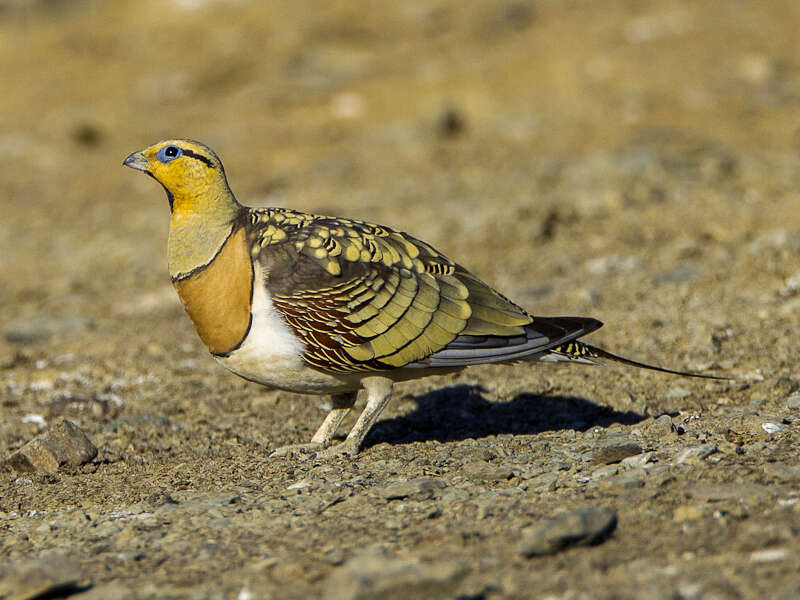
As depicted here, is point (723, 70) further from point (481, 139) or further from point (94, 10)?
point (94, 10)

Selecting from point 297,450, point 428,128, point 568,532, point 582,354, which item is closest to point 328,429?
point 297,450

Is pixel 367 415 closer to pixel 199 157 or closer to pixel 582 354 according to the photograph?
pixel 582 354

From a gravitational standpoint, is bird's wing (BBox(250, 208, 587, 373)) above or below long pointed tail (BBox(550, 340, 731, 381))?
above

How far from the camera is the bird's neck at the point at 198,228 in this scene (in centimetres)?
556

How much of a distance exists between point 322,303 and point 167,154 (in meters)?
1.21

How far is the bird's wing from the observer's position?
17.9ft

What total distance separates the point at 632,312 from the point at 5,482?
196 inches

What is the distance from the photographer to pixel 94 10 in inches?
824

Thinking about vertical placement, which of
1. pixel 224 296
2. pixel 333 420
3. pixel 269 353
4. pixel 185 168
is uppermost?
pixel 185 168

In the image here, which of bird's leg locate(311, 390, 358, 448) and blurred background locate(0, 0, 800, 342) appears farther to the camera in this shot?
blurred background locate(0, 0, 800, 342)

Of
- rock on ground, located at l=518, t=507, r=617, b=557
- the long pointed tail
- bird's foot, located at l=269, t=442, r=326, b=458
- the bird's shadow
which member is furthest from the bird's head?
rock on ground, located at l=518, t=507, r=617, b=557

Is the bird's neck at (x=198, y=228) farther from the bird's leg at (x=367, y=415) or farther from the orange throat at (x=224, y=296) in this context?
the bird's leg at (x=367, y=415)

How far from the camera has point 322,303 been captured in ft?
17.9

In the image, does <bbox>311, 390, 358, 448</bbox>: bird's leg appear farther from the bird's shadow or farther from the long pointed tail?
the long pointed tail
